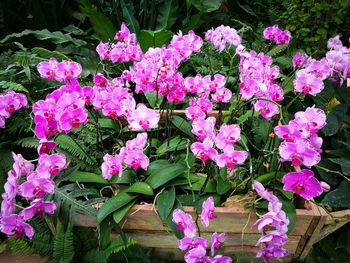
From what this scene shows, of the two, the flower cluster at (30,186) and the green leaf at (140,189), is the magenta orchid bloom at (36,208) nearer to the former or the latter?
the flower cluster at (30,186)

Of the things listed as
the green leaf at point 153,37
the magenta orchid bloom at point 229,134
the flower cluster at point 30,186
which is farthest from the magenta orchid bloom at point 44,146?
the green leaf at point 153,37

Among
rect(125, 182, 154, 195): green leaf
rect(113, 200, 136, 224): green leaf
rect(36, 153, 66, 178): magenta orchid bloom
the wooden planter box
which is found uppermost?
rect(36, 153, 66, 178): magenta orchid bloom

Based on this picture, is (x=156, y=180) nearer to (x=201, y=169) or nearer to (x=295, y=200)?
(x=201, y=169)

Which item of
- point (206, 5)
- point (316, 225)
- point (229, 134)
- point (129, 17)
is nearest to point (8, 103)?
point (229, 134)

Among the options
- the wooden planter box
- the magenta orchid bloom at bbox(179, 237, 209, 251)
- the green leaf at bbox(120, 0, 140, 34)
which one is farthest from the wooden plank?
the green leaf at bbox(120, 0, 140, 34)

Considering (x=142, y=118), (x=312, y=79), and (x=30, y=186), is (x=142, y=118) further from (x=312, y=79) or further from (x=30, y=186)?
(x=312, y=79)

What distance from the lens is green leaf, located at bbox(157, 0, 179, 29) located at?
2758mm

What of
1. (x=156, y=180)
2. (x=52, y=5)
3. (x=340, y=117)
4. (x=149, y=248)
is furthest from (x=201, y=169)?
(x=52, y=5)

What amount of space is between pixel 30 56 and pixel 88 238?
1022 millimetres

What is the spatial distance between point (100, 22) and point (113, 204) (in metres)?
1.58

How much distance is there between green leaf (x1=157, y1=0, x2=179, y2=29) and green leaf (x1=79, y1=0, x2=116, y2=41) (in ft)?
1.32

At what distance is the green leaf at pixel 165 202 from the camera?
1.30m

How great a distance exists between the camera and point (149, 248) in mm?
1508

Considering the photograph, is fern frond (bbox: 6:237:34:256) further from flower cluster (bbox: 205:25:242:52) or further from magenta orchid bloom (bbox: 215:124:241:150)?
flower cluster (bbox: 205:25:242:52)
